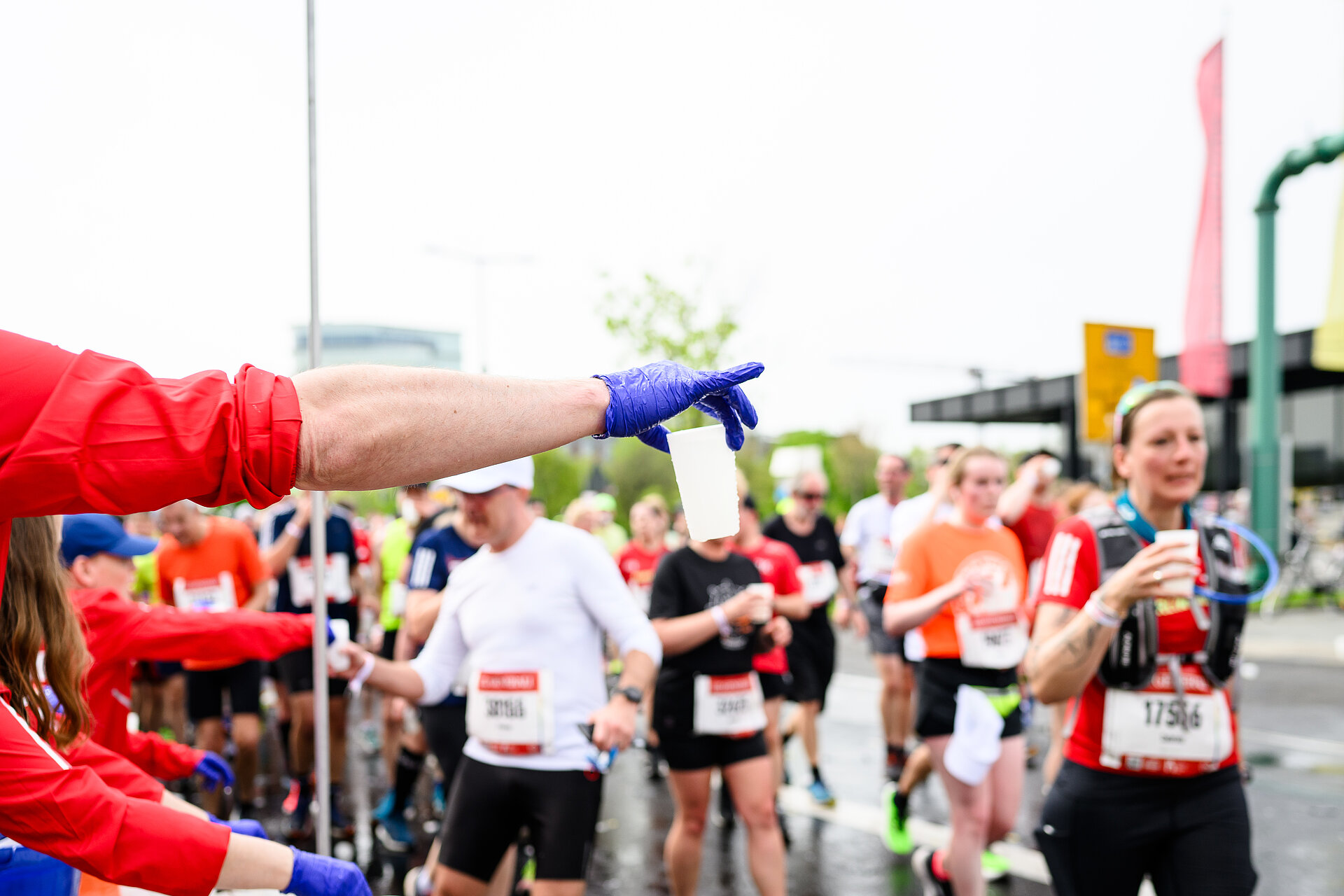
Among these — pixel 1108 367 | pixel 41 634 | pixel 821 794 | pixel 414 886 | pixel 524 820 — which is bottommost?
pixel 821 794

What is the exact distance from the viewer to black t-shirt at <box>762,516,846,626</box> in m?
7.26

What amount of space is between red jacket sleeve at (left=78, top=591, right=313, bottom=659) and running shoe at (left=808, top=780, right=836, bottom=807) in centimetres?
411

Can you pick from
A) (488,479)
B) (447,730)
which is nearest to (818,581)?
(447,730)

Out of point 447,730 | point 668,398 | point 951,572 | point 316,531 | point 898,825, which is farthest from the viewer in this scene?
point 898,825

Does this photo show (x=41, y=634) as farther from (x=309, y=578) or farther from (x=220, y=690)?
(x=309, y=578)

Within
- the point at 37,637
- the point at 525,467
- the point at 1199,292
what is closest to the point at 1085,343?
the point at 1199,292

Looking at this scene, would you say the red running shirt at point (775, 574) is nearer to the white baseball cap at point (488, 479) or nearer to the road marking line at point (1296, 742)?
→ the white baseball cap at point (488, 479)

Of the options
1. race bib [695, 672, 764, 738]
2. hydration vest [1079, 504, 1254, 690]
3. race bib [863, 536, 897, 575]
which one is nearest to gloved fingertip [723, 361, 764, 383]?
hydration vest [1079, 504, 1254, 690]

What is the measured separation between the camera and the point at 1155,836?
8.38ft

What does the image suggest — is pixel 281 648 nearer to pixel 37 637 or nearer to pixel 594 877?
pixel 37 637

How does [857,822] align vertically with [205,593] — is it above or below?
below

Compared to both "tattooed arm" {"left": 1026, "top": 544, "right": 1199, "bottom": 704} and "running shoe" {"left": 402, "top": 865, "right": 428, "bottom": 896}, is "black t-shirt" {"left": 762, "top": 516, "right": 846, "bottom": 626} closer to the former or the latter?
"running shoe" {"left": 402, "top": 865, "right": 428, "bottom": 896}

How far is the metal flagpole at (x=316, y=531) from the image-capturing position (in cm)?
232

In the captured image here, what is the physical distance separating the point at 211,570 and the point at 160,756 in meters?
→ 3.86
